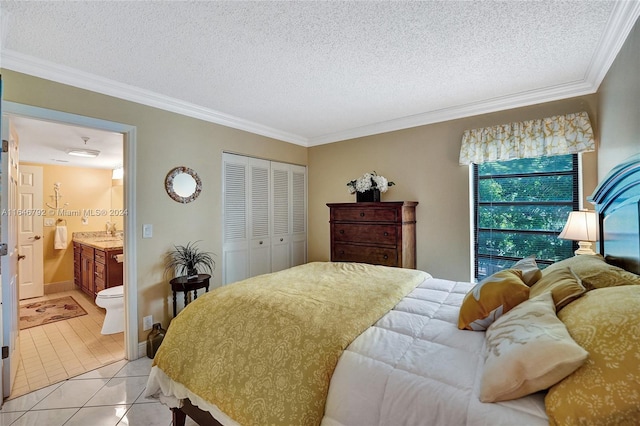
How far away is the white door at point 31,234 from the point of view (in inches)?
171

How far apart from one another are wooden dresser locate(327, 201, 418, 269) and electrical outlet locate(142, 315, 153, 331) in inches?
81.2

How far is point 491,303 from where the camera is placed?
134 centimetres

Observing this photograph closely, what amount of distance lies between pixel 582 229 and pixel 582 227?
15 millimetres

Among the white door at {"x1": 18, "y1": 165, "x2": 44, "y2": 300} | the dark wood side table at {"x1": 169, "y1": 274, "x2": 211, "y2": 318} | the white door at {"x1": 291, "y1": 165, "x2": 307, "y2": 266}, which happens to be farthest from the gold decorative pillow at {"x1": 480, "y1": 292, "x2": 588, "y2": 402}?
the white door at {"x1": 18, "y1": 165, "x2": 44, "y2": 300}

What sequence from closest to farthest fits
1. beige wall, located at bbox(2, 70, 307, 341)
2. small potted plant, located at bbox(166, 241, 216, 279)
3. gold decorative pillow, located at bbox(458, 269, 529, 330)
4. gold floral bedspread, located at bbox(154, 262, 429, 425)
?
gold floral bedspread, located at bbox(154, 262, 429, 425) → gold decorative pillow, located at bbox(458, 269, 529, 330) → beige wall, located at bbox(2, 70, 307, 341) → small potted plant, located at bbox(166, 241, 216, 279)

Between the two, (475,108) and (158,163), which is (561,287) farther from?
(158,163)

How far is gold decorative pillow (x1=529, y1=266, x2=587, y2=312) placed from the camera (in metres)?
1.19

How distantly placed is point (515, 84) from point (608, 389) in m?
2.67

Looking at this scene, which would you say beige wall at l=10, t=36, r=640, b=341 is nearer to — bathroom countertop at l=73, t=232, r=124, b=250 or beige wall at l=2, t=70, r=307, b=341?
beige wall at l=2, t=70, r=307, b=341

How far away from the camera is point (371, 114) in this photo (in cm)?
339

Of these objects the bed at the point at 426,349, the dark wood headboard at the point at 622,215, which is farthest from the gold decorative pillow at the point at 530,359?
the dark wood headboard at the point at 622,215

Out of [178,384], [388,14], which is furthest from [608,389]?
[388,14]

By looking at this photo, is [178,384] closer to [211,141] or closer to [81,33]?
[81,33]

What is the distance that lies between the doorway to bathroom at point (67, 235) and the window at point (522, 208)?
12.0ft
